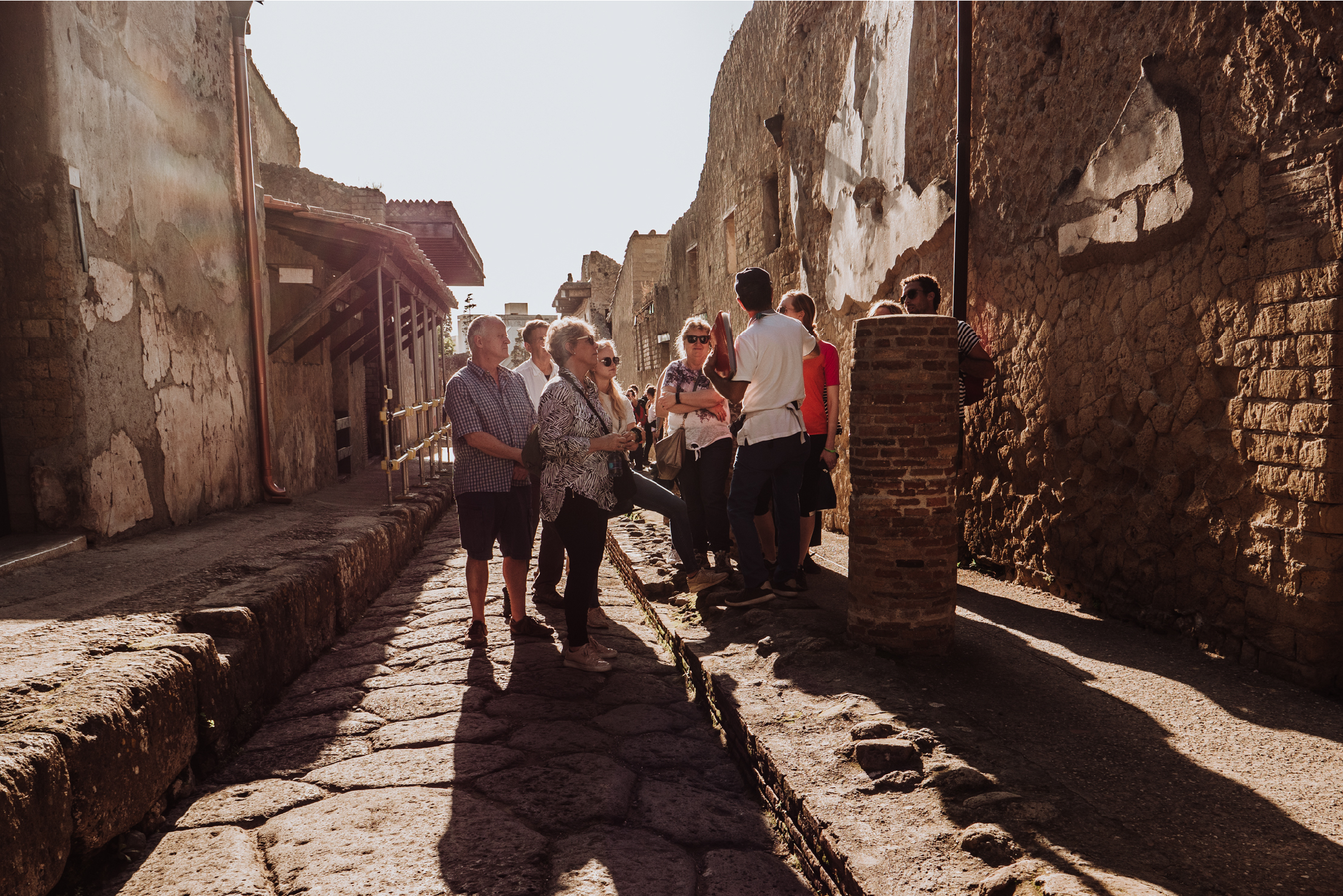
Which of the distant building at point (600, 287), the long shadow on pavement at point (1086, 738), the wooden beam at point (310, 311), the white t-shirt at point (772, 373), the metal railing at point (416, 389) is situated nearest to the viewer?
the long shadow on pavement at point (1086, 738)

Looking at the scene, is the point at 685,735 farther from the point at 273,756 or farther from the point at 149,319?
the point at 149,319

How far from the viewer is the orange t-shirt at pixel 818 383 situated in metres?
4.73

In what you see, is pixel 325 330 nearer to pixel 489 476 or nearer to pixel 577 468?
pixel 489 476

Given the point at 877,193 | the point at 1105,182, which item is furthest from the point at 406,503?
the point at 1105,182

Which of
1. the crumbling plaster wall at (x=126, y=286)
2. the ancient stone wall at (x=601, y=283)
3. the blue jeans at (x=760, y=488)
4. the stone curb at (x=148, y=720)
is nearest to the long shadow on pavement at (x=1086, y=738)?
the blue jeans at (x=760, y=488)

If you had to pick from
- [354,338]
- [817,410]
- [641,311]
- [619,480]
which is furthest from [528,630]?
[641,311]

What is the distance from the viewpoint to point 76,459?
5059 millimetres

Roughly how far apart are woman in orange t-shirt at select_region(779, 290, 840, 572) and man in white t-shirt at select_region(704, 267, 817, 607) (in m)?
0.24

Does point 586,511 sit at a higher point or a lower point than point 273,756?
higher

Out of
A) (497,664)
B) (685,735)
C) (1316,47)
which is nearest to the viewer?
(1316,47)

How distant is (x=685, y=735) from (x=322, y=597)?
219 centimetres

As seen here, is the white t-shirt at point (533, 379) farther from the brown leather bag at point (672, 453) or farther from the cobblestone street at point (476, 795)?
the cobblestone street at point (476, 795)

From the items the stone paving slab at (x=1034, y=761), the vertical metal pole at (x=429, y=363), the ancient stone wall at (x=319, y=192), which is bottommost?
the stone paving slab at (x=1034, y=761)

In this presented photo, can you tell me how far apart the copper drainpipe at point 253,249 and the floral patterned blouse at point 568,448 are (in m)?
4.79
